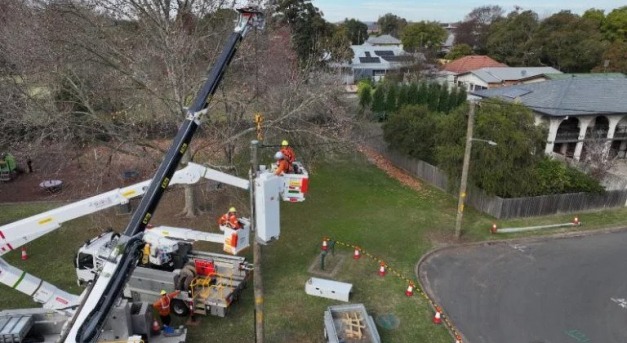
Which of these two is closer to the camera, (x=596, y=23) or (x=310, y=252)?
(x=310, y=252)

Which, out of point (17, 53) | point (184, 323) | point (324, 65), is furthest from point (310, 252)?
point (324, 65)

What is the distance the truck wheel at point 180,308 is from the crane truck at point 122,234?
4.20 metres

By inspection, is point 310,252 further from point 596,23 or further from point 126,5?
point 596,23

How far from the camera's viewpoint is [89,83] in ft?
66.6

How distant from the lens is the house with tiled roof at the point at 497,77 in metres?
54.1

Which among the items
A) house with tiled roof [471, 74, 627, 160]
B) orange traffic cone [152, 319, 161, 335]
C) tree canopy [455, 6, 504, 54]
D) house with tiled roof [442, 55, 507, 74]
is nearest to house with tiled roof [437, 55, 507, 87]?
house with tiled roof [442, 55, 507, 74]

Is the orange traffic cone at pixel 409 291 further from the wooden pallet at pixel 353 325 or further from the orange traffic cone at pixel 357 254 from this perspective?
the orange traffic cone at pixel 357 254

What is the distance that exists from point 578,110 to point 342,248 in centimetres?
2324

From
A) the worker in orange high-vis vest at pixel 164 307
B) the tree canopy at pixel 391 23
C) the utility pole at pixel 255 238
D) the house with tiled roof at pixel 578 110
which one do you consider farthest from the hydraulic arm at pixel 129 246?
the tree canopy at pixel 391 23

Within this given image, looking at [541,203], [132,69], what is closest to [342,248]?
[541,203]

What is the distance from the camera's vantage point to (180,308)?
14.0m

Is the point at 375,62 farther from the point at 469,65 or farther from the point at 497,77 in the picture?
the point at 497,77

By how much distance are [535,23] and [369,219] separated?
213 ft

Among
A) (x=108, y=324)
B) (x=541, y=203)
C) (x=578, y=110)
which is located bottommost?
(x=541, y=203)
